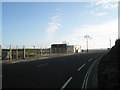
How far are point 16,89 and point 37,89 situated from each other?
3.35 ft

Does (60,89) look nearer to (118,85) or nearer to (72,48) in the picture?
(118,85)

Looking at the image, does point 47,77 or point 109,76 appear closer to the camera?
point 109,76

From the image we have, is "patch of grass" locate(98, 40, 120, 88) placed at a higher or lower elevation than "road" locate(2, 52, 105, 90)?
higher

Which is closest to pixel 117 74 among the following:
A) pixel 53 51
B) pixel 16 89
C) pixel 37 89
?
pixel 37 89

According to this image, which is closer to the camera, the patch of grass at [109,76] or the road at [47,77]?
the patch of grass at [109,76]

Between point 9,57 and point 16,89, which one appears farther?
point 9,57

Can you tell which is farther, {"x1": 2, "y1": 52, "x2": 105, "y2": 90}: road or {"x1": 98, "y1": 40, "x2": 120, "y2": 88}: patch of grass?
{"x1": 2, "y1": 52, "x2": 105, "y2": 90}: road

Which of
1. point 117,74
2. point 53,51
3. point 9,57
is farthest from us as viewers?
point 53,51

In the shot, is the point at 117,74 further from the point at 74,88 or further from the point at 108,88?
the point at 74,88

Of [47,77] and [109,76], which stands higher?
[109,76]

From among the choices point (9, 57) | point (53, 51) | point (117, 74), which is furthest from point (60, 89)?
point (53, 51)

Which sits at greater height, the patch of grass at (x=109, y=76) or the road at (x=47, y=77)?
the patch of grass at (x=109, y=76)

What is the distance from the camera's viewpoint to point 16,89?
835 cm

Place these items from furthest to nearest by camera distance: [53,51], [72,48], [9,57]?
1. [72,48]
2. [53,51]
3. [9,57]
